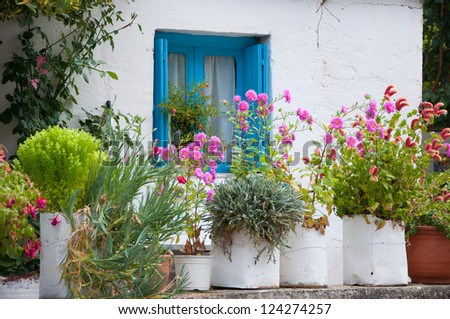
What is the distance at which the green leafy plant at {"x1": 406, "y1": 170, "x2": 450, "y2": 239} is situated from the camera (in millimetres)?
6043

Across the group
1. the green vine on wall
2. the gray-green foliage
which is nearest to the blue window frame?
the green vine on wall

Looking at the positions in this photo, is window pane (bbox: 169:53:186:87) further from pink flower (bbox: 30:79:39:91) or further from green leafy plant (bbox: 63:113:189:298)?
green leafy plant (bbox: 63:113:189:298)

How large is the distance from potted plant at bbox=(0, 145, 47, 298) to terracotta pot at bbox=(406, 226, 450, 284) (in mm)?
2653

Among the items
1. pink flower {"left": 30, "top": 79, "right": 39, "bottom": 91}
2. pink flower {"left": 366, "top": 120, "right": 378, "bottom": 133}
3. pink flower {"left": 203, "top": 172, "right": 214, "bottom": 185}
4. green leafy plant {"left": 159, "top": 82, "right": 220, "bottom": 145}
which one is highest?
pink flower {"left": 30, "top": 79, "right": 39, "bottom": 91}

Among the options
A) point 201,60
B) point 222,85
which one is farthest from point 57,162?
point 222,85

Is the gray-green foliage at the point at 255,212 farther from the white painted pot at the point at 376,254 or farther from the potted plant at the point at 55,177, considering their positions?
the potted plant at the point at 55,177

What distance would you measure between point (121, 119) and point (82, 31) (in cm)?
73

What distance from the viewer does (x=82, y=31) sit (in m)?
6.77

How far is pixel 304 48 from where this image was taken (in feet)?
24.7

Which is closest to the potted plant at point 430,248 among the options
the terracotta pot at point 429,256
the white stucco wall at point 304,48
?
the terracotta pot at point 429,256

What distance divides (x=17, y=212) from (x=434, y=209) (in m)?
3.02

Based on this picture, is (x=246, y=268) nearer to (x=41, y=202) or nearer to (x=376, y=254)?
(x=376, y=254)

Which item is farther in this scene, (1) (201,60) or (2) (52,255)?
(1) (201,60)

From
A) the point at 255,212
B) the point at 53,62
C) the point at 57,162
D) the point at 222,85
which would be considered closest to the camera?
the point at 57,162
